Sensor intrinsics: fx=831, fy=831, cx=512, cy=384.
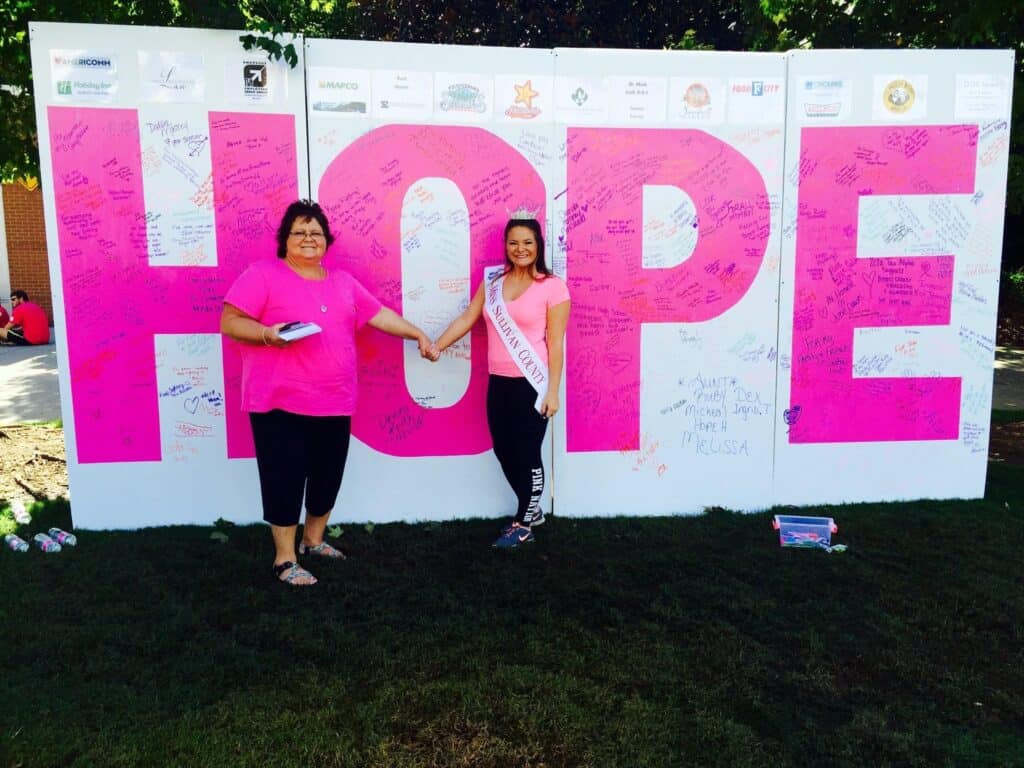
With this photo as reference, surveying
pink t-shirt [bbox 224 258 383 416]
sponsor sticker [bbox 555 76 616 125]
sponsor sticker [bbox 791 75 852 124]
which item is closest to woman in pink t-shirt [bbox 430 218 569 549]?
pink t-shirt [bbox 224 258 383 416]

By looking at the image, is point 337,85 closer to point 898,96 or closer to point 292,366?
point 292,366

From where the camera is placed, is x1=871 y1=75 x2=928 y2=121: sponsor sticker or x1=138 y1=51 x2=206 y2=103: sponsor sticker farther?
x1=871 y1=75 x2=928 y2=121: sponsor sticker

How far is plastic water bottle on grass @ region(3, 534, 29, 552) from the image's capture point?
450cm

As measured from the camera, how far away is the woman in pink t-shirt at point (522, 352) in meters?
4.50

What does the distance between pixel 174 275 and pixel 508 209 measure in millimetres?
1929

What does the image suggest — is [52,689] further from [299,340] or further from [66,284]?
[66,284]

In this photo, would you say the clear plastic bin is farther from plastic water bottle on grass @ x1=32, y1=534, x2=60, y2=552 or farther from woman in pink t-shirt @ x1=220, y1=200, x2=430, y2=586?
plastic water bottle on grass @ x1=32, y1=534, x2=60, y2=552

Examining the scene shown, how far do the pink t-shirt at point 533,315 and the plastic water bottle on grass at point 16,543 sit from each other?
274 cm

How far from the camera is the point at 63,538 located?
4598 millimetres

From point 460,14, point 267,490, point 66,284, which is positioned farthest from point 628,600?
point 460,14

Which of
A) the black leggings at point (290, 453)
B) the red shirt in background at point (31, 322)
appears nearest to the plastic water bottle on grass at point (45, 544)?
the black leggings at point (290, 453)

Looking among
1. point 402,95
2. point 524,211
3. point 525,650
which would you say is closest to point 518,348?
point 524,211

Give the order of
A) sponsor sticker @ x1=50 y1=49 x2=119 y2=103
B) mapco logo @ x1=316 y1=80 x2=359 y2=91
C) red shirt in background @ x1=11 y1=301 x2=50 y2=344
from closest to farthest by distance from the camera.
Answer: sponsor sticker @ x1=50 y1=49 x2=119 y2=103, mapco logo @ x1=316 y1=80 x2=359 y2=91, red shirt in background @ x1=11 y1=301 x2=50 y2=344

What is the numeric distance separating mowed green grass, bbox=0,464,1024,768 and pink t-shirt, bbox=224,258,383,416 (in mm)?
897
